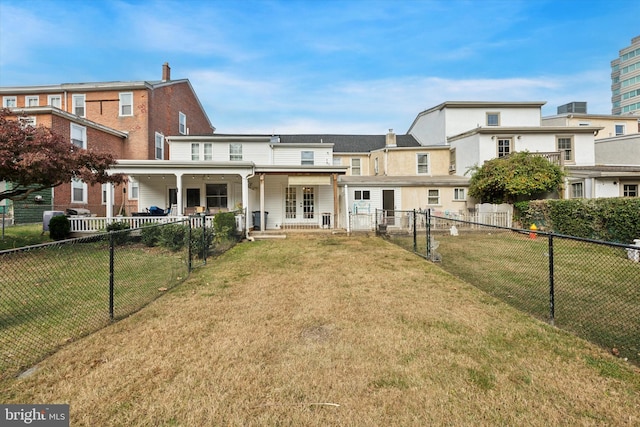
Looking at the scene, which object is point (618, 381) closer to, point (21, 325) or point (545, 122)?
point (21, 325)

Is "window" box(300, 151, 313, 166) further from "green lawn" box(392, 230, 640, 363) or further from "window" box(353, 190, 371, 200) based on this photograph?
"green lawn" box(392, 230, 640, 363)

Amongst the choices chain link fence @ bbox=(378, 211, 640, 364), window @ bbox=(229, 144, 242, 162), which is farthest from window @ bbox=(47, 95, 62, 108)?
chain link fence @ bbox=(378, 211, 640, 364)

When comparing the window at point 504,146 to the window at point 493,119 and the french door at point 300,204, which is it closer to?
the window at point 493,119

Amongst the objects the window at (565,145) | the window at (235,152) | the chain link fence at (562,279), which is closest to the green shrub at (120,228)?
the window at (235,152)

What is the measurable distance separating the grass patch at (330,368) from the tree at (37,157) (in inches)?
270

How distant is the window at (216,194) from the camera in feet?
55.9

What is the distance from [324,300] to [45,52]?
26.8m

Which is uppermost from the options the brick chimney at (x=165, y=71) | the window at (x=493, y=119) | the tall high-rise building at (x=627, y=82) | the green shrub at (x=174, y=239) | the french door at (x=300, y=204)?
the tall high-rise building at (x=627, y=82)

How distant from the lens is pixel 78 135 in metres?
16.8

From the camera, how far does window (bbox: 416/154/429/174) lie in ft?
70.7

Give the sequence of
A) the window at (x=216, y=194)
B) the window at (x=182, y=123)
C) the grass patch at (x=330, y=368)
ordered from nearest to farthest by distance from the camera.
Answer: the grass patch at (x=330, y=368)
the window at (x=216, y=194)
the window at (x=182, y=123)

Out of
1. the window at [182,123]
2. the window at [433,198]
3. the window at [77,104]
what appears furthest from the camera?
the window at [182,123]

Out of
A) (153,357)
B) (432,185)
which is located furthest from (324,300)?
(432,185)

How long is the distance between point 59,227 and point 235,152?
901cm
